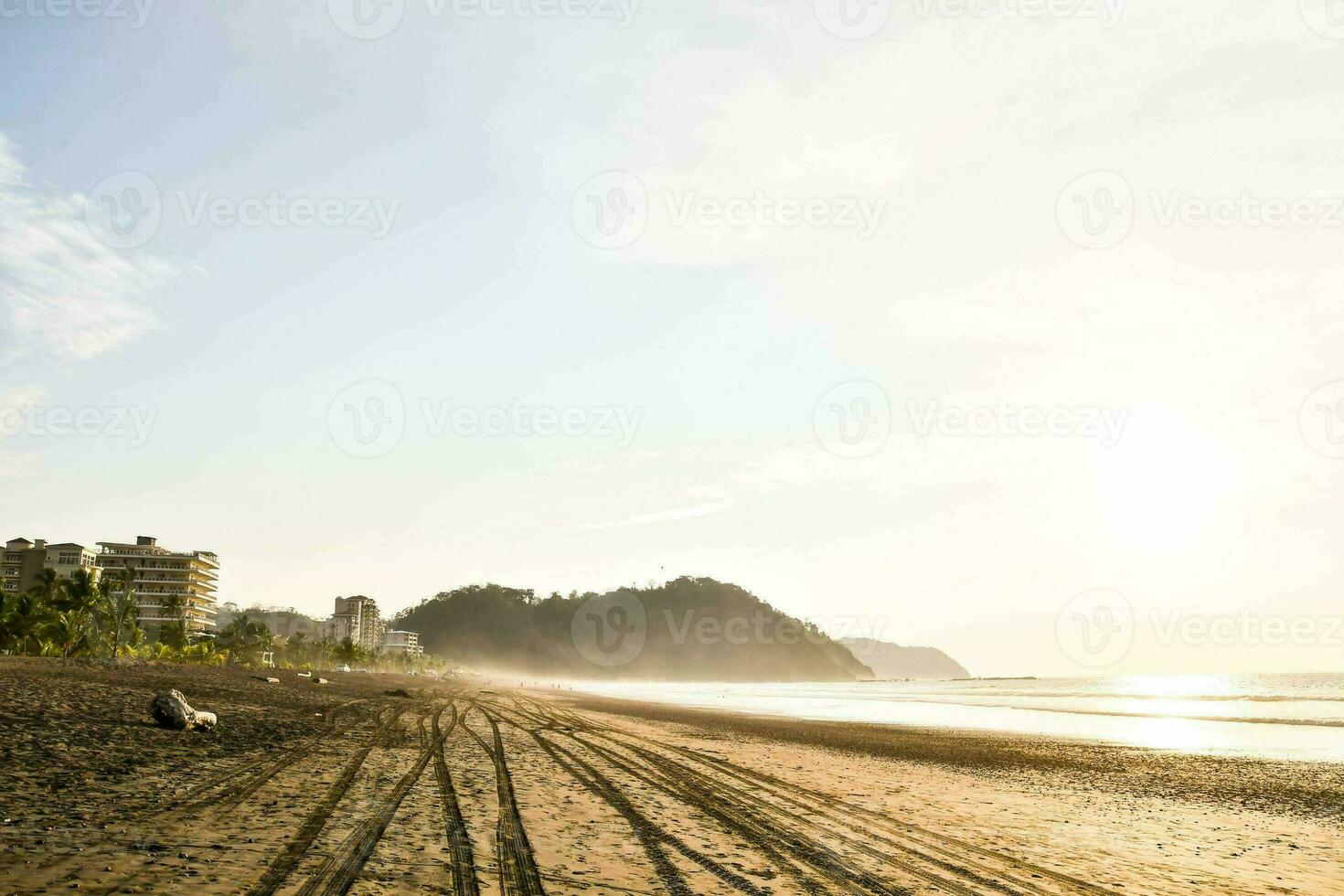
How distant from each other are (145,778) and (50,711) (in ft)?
32.2

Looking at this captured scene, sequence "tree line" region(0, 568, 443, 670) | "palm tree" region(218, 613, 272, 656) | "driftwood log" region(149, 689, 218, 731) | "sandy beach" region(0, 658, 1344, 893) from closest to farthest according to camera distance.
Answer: "sandy beach" region(0, 658, 1344, 893), "driftwood log" region(149, 689, 218, 731), "tree line" region(0, 568, 443, 670), "palm tree" region(218, 613, 272, 656)

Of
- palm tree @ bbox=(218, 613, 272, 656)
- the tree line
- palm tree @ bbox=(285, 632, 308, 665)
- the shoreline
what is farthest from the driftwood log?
palm tree @ bbox=(285, 632, 308, 665)

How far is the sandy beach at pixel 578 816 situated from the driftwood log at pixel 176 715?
0.49 m

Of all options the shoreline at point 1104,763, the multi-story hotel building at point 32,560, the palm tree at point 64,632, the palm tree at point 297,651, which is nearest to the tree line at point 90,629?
the palm tree at point 64,632

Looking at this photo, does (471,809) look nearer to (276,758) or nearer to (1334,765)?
(276,758)

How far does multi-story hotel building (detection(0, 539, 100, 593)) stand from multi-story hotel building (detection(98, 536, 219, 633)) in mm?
7997

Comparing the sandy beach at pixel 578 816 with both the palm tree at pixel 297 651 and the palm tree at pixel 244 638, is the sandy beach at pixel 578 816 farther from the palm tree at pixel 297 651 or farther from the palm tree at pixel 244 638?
the palm tree at pixel 297 651

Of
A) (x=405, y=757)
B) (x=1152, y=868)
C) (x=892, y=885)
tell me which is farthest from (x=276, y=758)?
(x=1152, y=868)

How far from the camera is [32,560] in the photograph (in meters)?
147

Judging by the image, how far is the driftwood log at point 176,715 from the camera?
2002 centimetres

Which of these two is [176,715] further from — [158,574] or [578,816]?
[158,574]

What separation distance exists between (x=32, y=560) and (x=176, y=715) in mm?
166491

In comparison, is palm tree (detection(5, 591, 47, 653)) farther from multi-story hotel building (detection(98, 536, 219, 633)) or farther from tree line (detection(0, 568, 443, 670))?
multi-story hotel building (detection(98, 536, 219, 633))

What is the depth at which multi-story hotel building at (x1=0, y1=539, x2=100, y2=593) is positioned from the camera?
481 feet
